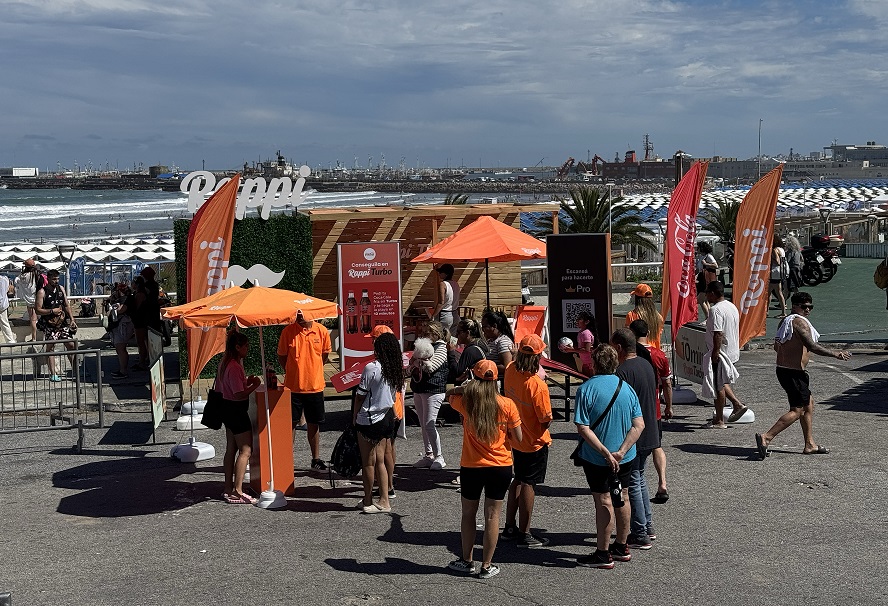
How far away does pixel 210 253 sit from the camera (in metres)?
11.4

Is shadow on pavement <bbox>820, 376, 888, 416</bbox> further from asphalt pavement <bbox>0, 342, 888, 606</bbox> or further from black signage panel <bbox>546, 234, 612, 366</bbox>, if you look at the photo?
black signage panel <bbox>546, 234, 612, 366</bbox>

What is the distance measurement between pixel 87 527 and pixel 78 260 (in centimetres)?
2993

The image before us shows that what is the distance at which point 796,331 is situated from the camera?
904 centimetres

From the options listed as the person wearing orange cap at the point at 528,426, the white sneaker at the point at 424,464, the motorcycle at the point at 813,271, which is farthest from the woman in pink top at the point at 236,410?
the motorcycle at the point at 813,271

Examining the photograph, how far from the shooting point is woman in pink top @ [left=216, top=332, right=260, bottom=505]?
27.7 ft

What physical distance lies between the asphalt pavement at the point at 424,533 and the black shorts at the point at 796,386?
564mm

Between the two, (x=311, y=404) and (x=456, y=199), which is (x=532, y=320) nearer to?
(x=311, y=404)

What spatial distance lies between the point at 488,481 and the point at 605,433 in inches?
32.1

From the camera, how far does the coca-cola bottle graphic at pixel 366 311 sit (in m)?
13.5

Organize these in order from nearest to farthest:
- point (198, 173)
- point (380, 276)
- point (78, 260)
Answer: point (198, 173) → point (380, 276) → point (78, 260)

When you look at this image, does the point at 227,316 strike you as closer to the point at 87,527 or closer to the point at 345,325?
the point at 87,527

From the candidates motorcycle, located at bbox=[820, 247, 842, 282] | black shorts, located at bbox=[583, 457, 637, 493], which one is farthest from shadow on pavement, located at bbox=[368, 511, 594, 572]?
motorcycle, located at bbox=[820, 247, 842, 282]

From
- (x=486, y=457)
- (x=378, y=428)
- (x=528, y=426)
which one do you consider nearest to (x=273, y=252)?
(x=378, y=428)

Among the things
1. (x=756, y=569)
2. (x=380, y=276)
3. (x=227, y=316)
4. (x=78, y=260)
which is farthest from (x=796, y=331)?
(x=78, y=260)
